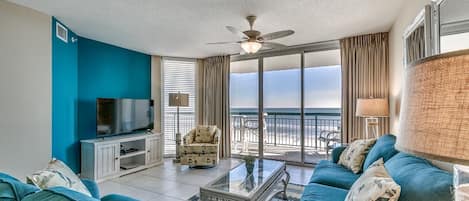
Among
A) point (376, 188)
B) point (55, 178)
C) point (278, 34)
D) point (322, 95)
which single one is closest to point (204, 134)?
point (322, 95)

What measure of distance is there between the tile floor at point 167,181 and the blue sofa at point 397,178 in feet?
4.40

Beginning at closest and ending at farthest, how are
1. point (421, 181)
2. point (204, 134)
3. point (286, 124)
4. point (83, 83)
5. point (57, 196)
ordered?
point (57, 196) → point (421, 181) → point (83, 83) → point (204, 134) → point (286, 124)

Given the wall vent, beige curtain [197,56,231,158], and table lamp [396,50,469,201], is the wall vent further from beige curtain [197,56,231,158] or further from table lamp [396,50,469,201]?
table lamp [396,50,469,201]

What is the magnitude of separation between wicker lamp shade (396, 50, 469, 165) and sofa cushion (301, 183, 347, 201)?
1626 millimetres

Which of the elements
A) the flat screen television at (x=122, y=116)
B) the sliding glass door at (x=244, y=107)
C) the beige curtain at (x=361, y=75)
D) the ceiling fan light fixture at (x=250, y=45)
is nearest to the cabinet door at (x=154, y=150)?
the flat screen television at (x=122, y=116)

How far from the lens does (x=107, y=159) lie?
4.09 meters

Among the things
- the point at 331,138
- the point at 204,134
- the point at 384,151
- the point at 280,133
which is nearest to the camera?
the point at 384,151

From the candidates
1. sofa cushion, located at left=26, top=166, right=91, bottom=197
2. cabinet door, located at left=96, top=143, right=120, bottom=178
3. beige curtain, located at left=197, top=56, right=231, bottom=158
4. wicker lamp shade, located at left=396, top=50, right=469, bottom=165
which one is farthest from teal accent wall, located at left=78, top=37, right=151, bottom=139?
wicker lamp shade, located at left=396, top=50, right=469, bottom=165

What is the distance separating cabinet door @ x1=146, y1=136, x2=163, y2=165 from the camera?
487cm

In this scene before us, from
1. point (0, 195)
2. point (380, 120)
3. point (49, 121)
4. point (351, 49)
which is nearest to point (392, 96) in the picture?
point (380, 120)

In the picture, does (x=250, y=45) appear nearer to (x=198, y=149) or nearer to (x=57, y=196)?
(x=198, y=149)

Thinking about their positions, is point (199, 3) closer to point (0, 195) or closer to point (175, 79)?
point (0, 195)

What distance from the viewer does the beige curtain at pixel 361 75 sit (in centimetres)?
410

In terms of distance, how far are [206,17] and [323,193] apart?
2530 millimetres
